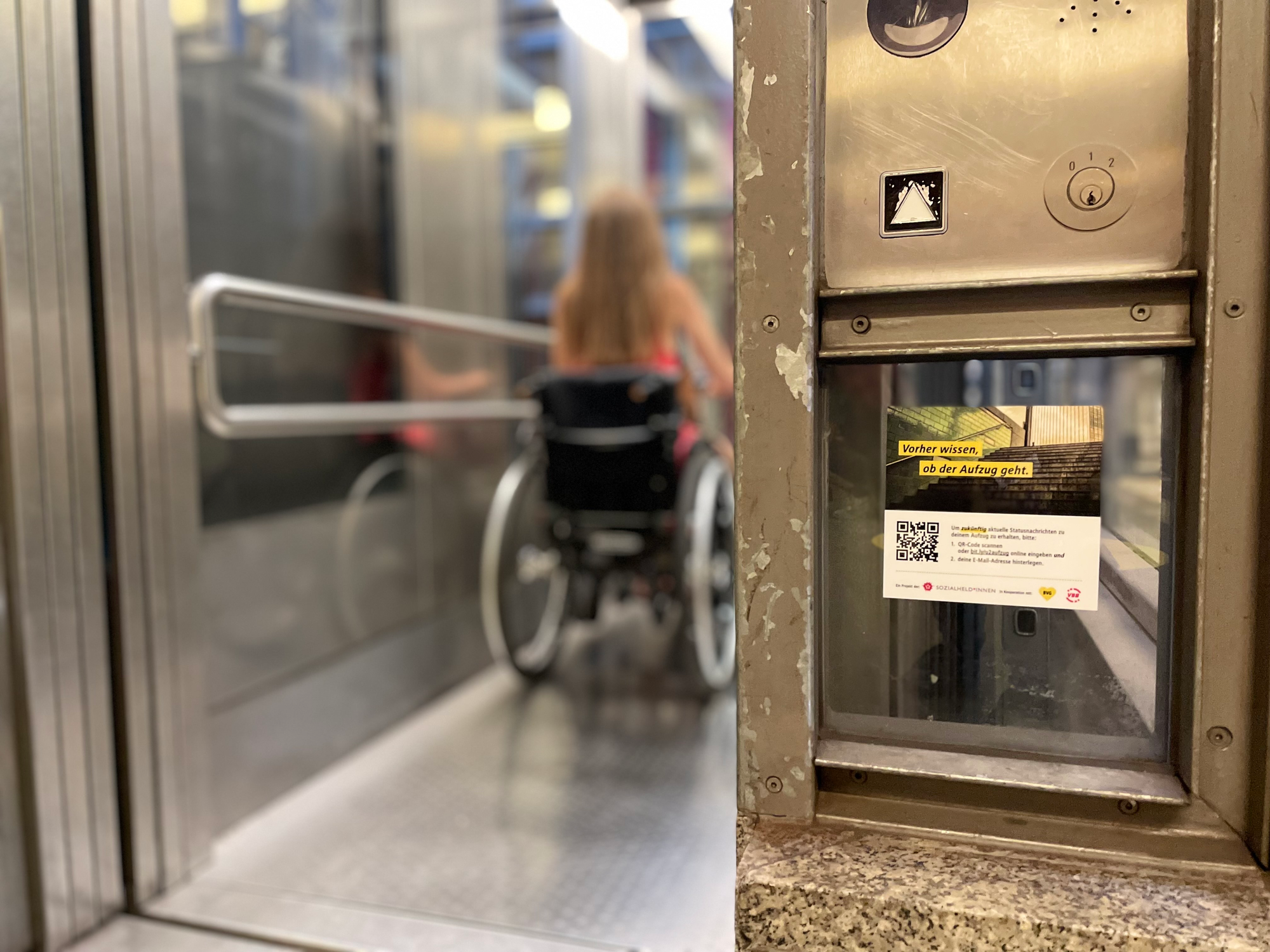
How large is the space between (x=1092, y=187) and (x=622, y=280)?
2155 mm

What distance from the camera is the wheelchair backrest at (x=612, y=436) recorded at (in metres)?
2.52

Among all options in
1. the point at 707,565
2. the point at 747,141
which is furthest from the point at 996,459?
the point at 707,565

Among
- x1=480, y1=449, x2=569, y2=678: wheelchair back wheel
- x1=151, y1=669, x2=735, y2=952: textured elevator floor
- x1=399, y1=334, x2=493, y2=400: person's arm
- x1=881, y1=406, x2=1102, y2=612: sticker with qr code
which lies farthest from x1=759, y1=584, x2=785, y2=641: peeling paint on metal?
A: x1=399, y1=334, x2=493, y2=400: person's arm

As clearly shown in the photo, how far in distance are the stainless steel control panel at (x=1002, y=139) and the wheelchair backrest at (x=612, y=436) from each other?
161 centimetres

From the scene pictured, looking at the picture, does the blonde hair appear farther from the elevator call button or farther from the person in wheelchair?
the elevator call button

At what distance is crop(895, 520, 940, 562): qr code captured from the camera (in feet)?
2.92

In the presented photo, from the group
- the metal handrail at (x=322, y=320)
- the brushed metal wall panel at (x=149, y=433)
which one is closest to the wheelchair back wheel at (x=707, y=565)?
the metal handrail at (x=322, y=320)

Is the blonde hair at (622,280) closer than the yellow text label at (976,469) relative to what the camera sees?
No

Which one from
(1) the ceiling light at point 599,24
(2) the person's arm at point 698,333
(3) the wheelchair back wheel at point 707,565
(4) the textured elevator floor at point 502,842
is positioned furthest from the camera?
(1) the ceiling light at point 599,24

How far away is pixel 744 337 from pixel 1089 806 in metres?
0.54

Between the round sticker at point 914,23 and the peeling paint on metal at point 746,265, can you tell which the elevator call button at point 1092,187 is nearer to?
the round sticker at point 914,23

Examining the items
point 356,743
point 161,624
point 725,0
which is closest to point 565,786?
point 356,743

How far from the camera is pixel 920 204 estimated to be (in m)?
0.86

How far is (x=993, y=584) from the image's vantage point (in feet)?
2.86
